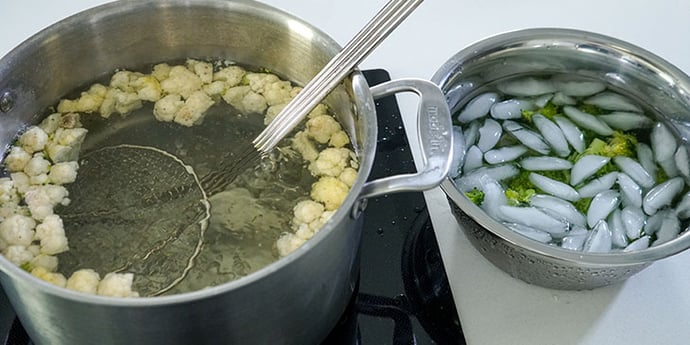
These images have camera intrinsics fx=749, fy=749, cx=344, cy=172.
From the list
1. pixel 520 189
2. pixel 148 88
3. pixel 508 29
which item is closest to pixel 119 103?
pixel 148 88

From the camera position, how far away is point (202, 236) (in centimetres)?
78

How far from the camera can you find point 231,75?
94cm

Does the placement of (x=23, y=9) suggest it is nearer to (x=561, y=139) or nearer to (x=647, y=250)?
(x=561, y=139)

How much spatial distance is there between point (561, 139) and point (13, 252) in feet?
2.14

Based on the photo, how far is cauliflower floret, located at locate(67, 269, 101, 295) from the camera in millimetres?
714

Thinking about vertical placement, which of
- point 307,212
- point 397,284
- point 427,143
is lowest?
point 397,284

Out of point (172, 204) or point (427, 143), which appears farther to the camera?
point (172, 204)

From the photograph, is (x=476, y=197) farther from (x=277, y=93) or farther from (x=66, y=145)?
(x=66, y=145)

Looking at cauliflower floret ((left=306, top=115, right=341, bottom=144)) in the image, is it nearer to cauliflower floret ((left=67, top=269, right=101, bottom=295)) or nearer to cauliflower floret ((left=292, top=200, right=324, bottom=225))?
cauliflower floret ((left=292, top=200, right=324, bottom=225))

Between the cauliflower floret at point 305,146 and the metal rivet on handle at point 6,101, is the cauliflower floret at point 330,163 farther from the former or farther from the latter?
the metal rivet on handle at point 6,101

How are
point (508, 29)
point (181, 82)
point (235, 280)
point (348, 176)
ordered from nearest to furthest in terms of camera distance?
1. point (235, 280)
2. point (348, 176)
3. point (181, 82)
4. point (508, 29)

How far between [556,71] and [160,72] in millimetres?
517

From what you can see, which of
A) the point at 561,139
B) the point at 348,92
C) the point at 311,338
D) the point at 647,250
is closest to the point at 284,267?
the point at 311,338

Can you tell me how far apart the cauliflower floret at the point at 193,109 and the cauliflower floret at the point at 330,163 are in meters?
0.16
